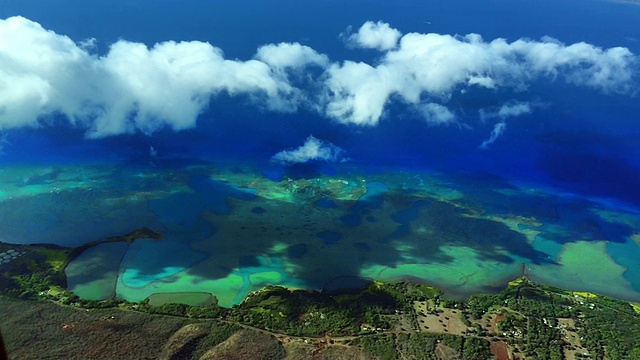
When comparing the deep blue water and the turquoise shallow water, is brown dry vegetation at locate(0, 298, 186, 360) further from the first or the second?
the deep blue water


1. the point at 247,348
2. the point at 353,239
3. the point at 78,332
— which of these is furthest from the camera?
the point at 353,239

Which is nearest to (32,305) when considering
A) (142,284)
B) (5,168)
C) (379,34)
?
(142,284)

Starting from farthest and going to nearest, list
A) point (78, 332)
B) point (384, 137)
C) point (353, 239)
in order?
point (384, 137) < point (353, 239) < point (78, 332)

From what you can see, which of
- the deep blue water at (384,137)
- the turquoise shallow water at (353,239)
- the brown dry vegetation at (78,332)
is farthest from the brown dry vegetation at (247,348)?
the deep blue water at (384,137)

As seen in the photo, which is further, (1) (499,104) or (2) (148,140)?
(1) (499,104)

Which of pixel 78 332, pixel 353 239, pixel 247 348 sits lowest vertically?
pixel 247 348

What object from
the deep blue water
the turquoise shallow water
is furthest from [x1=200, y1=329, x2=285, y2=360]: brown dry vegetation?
the deep blue water

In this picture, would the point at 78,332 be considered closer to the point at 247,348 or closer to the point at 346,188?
the point at 247,348

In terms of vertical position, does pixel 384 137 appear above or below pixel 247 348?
above

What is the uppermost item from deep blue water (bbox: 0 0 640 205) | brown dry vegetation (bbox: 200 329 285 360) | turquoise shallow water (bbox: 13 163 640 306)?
deep blue water (bbox: 0 0 640 205)

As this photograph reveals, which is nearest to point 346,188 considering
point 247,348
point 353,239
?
point 353,239

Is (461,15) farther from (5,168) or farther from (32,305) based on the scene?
(32,305)
